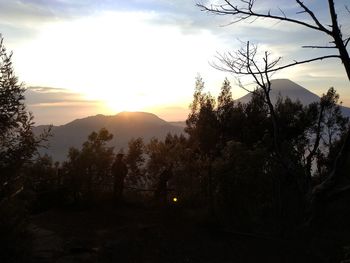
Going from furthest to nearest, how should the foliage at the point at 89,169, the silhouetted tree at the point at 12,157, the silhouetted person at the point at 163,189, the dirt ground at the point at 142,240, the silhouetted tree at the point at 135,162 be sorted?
1. the silhouetted tree at the point at 135,162
2. the foliage at the point at 89,169
3. the silhouetted person at the point at 163,189
4. the dirt ground at the point at 142,240
5. the silhouetted tree at the point at 12,157

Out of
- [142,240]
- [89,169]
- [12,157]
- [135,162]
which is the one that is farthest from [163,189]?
[12,157]

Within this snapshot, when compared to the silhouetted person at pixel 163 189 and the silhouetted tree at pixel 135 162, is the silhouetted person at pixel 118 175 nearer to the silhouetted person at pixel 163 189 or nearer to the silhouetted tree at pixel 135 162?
the silhouetted person at pixel 163 189

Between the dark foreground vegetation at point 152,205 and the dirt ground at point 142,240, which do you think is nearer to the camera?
the dark foreground vegetation at point 152,205

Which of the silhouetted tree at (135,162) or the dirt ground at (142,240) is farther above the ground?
the silhouetted tree at (135,162)

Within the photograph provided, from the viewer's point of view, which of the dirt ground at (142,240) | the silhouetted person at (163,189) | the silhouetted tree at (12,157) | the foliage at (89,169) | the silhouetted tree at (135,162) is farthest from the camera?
the silhouetted tree at (135,162)

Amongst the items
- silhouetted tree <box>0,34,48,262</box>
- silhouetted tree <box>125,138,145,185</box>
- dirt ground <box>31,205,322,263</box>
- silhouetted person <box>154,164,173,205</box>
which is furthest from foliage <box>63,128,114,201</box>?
silhouetted tree <box>0,34,48,262</box>

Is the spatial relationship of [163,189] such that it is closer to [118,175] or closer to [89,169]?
[118,175]

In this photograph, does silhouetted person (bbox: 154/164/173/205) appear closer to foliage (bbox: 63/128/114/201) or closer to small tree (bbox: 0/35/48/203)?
foliage (bbox: 63/128/114/201)

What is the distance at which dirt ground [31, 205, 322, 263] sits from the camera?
13320mm

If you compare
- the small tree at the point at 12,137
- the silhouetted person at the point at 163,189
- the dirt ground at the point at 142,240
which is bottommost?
the dirt ground at the point at 142,240

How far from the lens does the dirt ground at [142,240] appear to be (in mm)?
13320

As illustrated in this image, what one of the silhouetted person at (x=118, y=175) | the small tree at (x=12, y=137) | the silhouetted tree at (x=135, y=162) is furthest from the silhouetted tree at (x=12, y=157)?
the silhouetted tree at (x=135, y=162)

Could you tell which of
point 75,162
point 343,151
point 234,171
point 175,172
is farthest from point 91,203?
point 343,151

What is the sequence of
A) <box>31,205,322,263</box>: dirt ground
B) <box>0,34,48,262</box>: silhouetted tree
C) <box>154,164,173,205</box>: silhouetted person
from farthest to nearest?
<box>154,164,173,205</box>: silhouetted person, <box>31,205,322,263</box>: dirt ground, <box>0,34,48,262</box>: silhouetted tree
